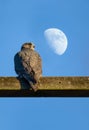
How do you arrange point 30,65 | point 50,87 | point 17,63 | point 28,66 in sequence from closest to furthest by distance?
point 50,87 < point 28,66 < point 30,65 < point 17,63

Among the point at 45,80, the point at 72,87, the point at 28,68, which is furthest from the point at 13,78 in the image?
the point at 28,68

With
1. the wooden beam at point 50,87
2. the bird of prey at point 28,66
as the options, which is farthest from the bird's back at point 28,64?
the wooden beam at point 50,87

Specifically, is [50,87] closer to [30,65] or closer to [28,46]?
[30,65]

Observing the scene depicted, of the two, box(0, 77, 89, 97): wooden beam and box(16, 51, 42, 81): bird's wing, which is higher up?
box(0, 77, 89, 97): wooden beam

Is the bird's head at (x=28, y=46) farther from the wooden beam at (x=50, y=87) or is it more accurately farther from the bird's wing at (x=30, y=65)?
the wooden beam at (x=50, y=87)

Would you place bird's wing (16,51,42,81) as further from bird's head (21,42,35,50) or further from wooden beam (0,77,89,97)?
bird's head (21,42,35,50)

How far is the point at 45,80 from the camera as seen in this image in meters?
4.50

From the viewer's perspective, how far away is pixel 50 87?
4418 mm

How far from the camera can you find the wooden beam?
441 cm

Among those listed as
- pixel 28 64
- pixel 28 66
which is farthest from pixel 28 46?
pixel 28 66

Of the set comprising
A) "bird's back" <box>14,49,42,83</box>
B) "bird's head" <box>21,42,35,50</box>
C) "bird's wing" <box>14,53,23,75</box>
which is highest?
"bird's back" <box>14,49,42,83</box>

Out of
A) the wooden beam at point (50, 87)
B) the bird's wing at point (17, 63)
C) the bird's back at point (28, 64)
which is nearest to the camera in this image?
the wooden beam at point (50, 87)

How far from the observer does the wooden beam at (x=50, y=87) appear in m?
4.41

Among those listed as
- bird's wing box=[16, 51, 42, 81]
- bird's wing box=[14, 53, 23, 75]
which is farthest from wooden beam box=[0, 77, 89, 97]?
bird's wing box=[14, 53, 23, 75]
